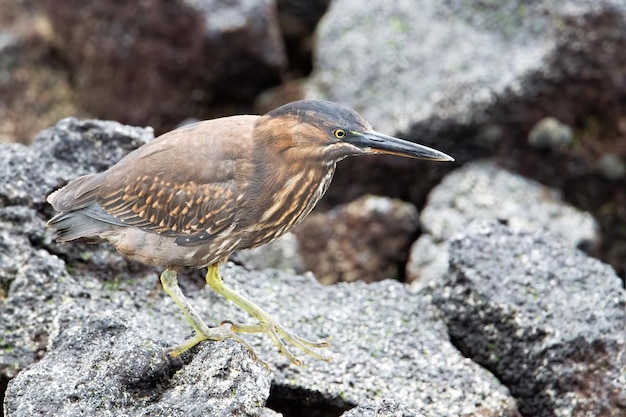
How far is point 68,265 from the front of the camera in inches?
192

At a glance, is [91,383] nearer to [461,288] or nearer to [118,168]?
[118,168]

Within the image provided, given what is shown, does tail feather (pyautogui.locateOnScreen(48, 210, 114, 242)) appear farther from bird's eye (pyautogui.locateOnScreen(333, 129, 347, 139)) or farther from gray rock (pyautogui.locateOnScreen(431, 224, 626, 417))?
gray rock (pyautogui.locateOnScreen(431, 224, 626, 417))

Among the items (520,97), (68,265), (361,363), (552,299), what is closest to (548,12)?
(520,97)

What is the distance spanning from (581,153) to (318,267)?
7.19 feet

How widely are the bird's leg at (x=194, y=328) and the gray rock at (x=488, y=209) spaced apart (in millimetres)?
2125

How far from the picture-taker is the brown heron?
4.26 meters

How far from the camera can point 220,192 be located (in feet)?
14.3

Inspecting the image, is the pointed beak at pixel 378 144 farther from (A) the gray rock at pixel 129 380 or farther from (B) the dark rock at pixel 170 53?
(B) the dark rock at pixel 170 53

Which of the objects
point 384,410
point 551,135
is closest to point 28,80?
point 551,135

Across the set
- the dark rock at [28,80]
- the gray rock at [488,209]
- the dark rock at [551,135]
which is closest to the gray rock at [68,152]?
the gray rock at [488,209]

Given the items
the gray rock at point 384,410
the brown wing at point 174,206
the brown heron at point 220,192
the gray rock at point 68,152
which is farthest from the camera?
the gray rock at point 68,152

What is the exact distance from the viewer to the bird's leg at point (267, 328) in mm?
4523

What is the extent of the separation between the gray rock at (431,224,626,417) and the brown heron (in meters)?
0.81

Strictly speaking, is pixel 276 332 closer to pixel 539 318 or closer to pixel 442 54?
pixel 539 318
